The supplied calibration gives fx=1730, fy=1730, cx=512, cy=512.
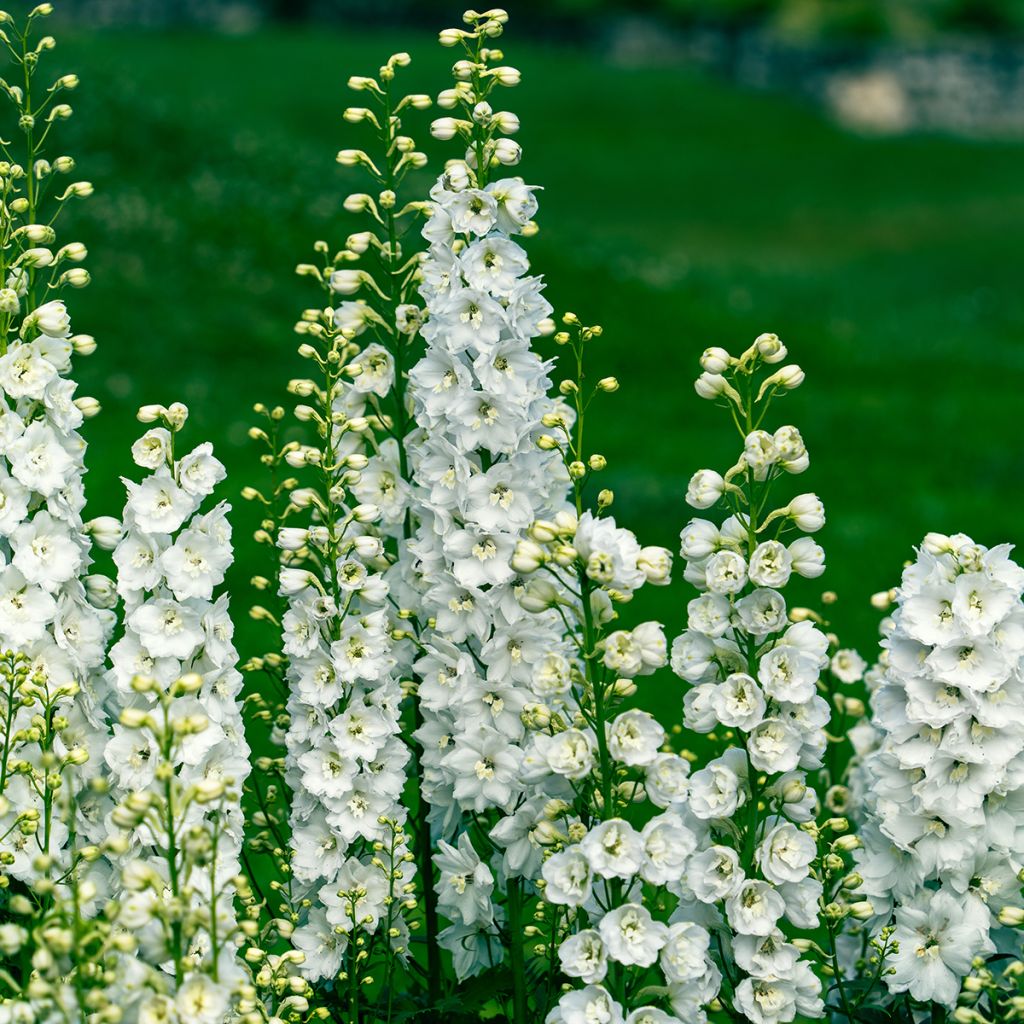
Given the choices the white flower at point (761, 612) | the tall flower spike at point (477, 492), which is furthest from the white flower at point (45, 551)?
the white flower at point (761, 612)

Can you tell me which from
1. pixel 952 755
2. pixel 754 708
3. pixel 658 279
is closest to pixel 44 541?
pixel 754 708

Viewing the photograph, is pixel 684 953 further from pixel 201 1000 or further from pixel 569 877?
pixel 201 1000

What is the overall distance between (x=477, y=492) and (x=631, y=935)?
1.04 metres

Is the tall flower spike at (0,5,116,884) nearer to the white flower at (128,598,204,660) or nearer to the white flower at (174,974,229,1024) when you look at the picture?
the white flower at (128,598,204,660)

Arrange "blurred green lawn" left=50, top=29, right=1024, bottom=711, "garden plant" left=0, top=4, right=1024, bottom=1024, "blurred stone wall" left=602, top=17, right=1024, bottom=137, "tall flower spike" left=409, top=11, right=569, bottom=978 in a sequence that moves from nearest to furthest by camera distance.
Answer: "garden plant" left=0, top=4, right=1024, bottom=1024 < "tall flower spike" left=409, top=11, right=569, bottom=978 < "blurred green lawn" left=50, top=29, right=1024, bottom=711 < "blurred stone wall" left=602, top=17, right=1024, bottom=137

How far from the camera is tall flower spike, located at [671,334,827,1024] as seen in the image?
376cm

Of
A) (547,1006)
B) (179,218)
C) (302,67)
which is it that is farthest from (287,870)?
(302,67)

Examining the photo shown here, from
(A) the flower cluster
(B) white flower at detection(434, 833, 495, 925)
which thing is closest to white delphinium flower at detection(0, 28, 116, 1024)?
(A) the flower cluster

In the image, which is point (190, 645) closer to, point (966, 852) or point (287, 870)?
point (287, 870)

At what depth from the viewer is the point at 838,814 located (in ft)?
16.5

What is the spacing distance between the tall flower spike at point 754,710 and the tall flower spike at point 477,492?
1.25 ft

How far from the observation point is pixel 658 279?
1723 cm

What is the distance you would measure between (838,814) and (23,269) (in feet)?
8.93

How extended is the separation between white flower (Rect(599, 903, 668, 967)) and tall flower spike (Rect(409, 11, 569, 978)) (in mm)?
422
